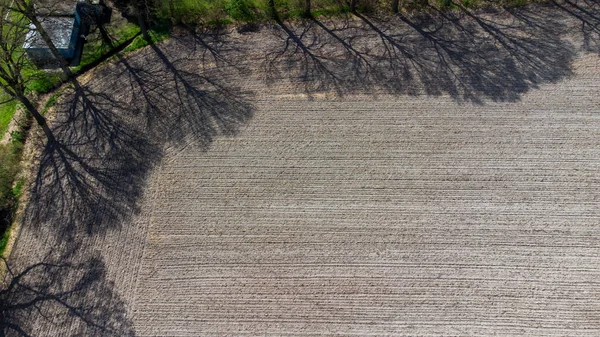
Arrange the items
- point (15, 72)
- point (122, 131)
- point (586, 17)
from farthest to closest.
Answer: point (586, 17)
point (122, 131)
point (15, 72)

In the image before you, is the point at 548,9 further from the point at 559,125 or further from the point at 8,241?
the point at 8,241

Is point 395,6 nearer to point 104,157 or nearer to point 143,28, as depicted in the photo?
point 143,28

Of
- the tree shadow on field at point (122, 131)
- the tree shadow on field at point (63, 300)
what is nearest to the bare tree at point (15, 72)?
the tree shadow on field at point (122, 131)

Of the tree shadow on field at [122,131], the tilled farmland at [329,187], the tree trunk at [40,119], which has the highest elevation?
the tree trunk at [40,119]

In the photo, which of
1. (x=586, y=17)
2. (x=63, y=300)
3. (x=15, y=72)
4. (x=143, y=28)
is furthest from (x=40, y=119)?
(x=586, y=17)

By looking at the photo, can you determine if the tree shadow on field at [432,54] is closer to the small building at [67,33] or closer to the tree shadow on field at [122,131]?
the tree shadow on field at [122,131]

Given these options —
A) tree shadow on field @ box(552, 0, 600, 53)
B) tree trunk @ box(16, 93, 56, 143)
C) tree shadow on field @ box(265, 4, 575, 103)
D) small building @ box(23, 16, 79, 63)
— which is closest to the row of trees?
tree trunk @ box(16, 93, 56, 143)

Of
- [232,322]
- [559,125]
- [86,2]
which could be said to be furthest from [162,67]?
[559,125]
